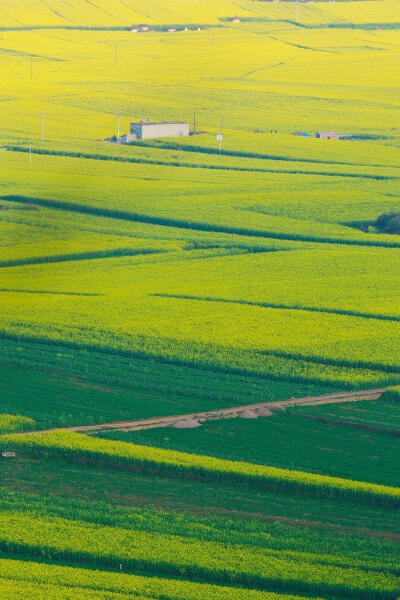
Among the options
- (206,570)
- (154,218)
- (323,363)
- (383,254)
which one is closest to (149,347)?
(323,363)

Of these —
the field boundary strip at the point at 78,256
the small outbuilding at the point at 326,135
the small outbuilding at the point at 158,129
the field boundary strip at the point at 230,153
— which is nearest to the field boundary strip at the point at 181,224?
the field boundary strip at the point at 78,256

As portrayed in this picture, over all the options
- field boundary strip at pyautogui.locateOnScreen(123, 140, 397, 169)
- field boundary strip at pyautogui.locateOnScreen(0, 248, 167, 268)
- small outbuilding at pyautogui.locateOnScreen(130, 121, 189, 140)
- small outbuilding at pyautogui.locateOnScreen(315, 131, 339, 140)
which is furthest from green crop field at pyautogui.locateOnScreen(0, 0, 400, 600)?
small outbuilding at pyautogui.locateOnScreen(315, 131, 339, 140)

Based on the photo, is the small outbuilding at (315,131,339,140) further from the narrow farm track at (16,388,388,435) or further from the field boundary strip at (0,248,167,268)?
the narrow farm track at (16,388,388,435)

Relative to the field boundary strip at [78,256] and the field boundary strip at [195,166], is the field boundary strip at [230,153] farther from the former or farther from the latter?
the field boundary strip at [78,256]

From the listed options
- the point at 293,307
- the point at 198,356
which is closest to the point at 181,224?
the point at 293,307

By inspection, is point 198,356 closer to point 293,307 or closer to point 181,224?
point 293,307

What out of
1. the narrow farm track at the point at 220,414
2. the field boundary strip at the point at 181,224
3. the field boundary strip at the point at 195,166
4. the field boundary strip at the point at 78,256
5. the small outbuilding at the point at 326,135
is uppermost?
the small outbuilding at the point at 326,135
